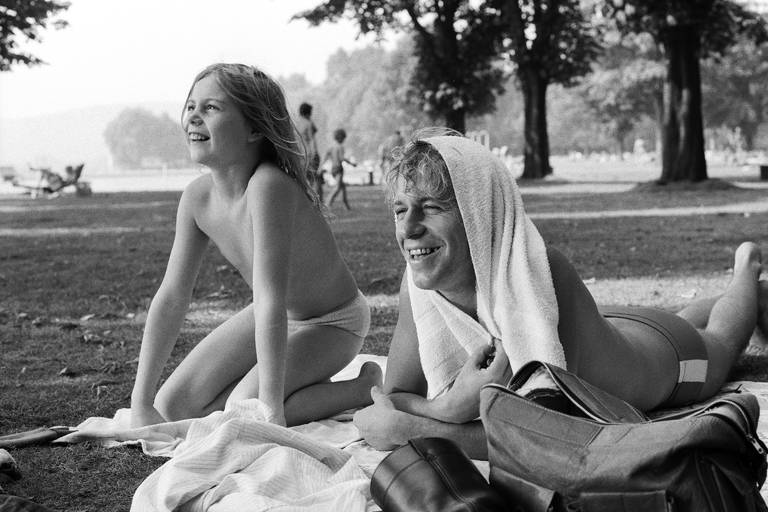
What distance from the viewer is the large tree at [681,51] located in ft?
72.1

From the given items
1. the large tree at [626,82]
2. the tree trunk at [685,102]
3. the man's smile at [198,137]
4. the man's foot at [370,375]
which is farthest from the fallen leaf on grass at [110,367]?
the large tree at [626,82]

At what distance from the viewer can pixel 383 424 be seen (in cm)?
382

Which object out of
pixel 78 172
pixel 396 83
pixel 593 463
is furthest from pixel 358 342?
pixel 396 83

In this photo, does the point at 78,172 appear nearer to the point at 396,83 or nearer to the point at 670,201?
the point at 670,201

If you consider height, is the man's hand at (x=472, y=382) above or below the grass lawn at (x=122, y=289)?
above

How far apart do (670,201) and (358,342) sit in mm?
15401

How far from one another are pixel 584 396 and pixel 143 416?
88.3 inches

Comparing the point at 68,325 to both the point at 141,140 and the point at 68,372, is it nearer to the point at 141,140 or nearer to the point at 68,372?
the point at 68,372

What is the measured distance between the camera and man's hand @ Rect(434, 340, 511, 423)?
3492mm

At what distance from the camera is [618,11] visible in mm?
22875

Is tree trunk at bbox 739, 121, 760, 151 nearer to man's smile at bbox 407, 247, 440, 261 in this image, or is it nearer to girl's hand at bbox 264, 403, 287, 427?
girl's hand at bbox 264, 403, 287, 427

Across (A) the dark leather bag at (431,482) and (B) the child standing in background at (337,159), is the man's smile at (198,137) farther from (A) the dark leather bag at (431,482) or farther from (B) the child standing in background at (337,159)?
(B) the child standing in background at (337,159)

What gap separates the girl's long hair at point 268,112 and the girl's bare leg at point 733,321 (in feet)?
6.65

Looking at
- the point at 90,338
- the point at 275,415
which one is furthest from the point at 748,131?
the point at 275,415
